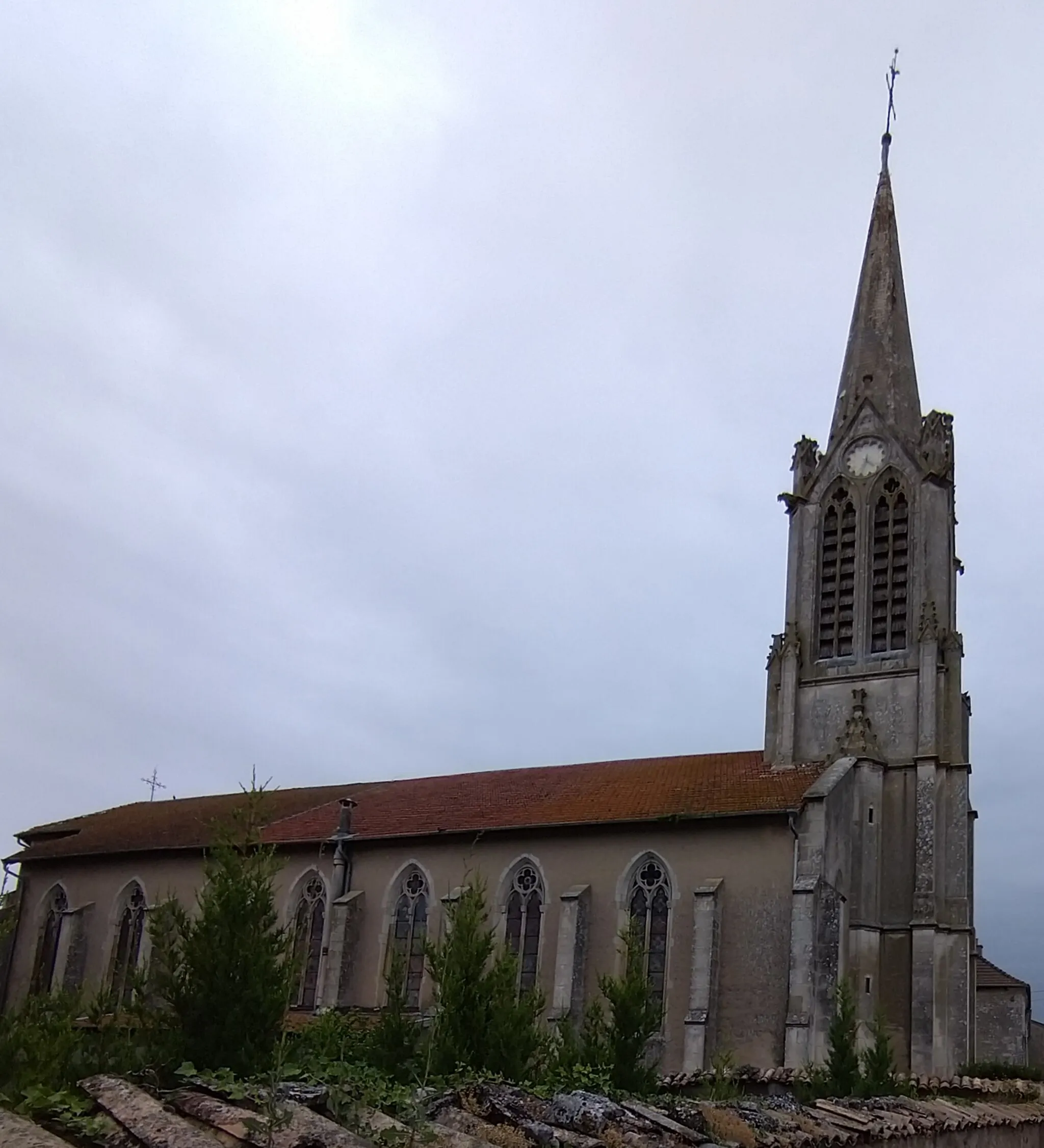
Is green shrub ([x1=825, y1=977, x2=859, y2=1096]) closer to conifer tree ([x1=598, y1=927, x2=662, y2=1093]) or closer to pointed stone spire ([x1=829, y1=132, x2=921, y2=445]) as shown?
conifer tree ([x1=598, y1=927, x2=662, y2=1093])

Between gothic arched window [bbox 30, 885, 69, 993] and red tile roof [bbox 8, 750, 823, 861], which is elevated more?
red tile roof [bbox 8, 750, 823, 861]

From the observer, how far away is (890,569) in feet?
111

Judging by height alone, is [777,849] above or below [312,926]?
above

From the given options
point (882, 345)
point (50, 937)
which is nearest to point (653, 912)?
point (882, 345)

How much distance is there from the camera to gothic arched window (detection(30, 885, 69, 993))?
3881 centimetres

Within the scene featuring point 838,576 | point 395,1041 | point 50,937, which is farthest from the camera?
point 50,937

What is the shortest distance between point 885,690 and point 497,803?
10958 mm

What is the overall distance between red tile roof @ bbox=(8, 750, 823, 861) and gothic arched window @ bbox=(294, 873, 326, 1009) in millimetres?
1500

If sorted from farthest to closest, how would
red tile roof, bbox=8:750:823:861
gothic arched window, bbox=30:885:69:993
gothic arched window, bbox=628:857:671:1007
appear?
gothic arched window, bbox=30:885:69:993, red tile roof, bbox=8:750:823:861, gothic arched window, bbox=628:857:671:1007

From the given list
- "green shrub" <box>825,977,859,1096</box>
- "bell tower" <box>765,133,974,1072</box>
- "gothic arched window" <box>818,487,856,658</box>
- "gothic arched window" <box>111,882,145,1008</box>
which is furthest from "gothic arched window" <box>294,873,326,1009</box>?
"green shrub" <box>825,977,859,1096</box>

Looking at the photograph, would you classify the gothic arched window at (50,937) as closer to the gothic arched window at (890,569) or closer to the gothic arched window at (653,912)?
the gothic arched window at (653,912)

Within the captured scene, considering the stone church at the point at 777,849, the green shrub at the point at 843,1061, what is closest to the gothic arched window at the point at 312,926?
the stone church at the point at 777,849

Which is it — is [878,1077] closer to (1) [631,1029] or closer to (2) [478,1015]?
(1) [631,1029]

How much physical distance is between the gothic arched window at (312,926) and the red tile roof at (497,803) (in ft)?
4.92
